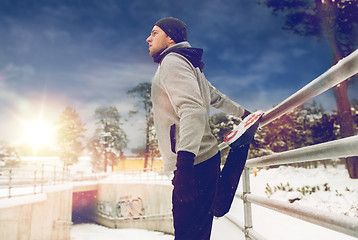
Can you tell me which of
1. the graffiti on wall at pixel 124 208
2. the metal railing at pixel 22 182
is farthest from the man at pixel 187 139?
the graffiti on wall at pixel 124 208

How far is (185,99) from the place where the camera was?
1624 mm

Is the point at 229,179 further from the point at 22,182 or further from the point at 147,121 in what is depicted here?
the point at 147,121

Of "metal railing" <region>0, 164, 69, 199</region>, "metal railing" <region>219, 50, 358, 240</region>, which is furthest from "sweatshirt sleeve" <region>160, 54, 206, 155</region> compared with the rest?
"metal railing" <region>0, 164, 69, 199</region>

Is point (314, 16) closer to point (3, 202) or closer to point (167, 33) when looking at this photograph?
point (167, 33)

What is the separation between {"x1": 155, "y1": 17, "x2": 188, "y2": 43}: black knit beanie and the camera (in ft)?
6.75

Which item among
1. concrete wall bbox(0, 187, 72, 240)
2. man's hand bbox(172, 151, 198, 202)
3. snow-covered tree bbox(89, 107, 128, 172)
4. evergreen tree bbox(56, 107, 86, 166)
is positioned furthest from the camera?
evergreen tree bbox(56, 107, 86, 166)

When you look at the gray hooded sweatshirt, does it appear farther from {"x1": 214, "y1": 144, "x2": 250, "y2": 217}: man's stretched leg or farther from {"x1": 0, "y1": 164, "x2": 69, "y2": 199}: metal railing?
{"x1": 0, "y1": 164, "x2": 69, "y2": 199}: metal railing

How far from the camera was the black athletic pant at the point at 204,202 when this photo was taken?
1.65m

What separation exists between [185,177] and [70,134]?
1947 inches

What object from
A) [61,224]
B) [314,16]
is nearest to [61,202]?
[61,224]

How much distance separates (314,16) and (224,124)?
36.3 ft

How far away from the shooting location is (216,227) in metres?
3.15

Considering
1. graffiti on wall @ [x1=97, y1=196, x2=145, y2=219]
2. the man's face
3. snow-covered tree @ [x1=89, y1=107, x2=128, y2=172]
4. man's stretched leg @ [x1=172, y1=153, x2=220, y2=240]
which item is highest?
snow-covered tree @ [x1=89, y1=107, x2=128, y2=172]

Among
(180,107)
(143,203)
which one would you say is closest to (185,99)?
(180,107)
